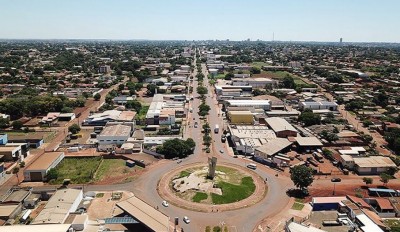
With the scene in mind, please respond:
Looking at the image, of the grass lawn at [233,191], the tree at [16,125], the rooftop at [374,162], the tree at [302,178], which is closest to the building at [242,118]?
the rooftop at [374,162]

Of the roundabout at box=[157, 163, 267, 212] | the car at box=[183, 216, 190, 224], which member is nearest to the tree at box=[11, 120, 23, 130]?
the roundabout at box=[157, 163, 267, 212]

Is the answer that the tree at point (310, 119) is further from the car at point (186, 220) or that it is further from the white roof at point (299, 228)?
the car at point (186, 220)

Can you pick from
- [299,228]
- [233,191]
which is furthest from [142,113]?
[299,228]

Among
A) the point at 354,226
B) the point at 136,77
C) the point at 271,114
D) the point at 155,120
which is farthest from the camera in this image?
→ the point at 136,77

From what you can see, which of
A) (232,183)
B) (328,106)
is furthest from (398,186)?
(328,106)

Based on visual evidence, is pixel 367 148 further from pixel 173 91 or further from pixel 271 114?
pixel 173 91
